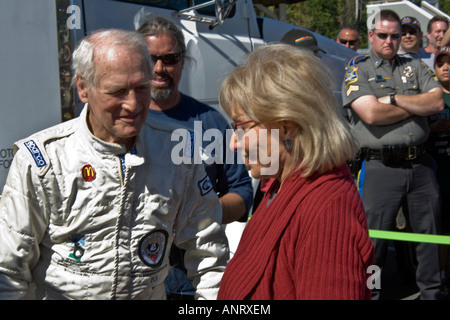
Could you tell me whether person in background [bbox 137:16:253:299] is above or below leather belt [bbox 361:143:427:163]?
above

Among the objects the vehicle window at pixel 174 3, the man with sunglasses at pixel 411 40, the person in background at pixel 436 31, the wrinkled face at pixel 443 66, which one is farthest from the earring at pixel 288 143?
the person in background at pixel 436 31

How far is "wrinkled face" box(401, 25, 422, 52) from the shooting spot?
6273 millimetres

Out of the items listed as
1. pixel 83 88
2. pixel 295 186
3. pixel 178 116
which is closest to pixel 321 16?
pixel 178 116

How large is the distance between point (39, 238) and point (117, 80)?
596 millimetres

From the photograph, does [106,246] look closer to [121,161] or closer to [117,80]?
[121,161]

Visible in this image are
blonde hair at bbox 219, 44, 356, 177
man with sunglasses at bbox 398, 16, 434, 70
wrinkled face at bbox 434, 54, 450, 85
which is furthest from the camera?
man with sunglasses at bbox 398, 16, 434, 70

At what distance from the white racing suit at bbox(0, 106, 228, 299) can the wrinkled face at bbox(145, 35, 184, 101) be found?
824mm

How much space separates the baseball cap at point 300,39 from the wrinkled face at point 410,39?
1.93 metres

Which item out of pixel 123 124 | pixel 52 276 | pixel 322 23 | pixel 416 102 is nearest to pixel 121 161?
pixel 123 124

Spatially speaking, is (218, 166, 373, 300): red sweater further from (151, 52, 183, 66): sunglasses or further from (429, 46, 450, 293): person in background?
(429, 46, 450, 293): person in background

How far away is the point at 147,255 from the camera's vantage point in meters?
2.05

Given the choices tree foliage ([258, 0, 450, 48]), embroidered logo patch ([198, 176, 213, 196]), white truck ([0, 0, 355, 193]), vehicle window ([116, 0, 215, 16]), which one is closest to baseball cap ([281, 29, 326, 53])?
vehicle window ([116, 0, 215, 16])

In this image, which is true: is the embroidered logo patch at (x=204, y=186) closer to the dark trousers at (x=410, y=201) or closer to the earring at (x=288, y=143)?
the earring at (x=288, y=143)

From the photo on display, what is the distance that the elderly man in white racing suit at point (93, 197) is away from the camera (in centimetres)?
195
